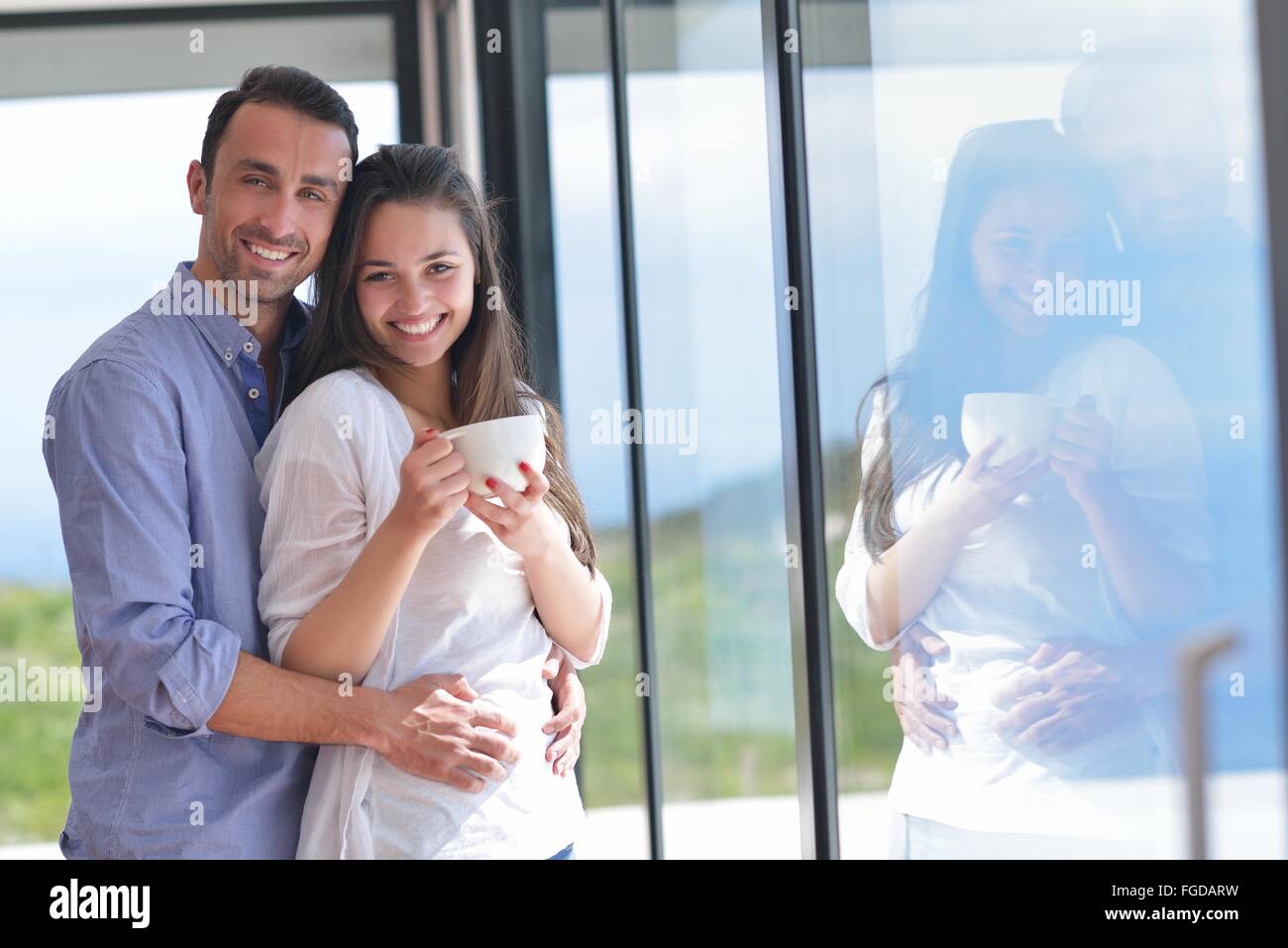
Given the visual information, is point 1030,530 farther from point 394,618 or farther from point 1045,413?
point 394,618

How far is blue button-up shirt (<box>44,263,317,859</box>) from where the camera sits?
3.06 feet

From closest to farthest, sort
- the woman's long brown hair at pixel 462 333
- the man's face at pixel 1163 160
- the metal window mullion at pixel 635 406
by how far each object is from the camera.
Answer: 1. the man's face at pixel 1163 160
2. the woman's long brown hair at pixel 462 333
3. the metal window mullion at pixel 635 406

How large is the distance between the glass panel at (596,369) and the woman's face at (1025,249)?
962 millimetres

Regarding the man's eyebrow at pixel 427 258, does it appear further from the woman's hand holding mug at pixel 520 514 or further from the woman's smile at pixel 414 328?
the woman's hand holding mug at pixel 520 514

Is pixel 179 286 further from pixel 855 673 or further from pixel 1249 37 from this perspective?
pixel 1249 37

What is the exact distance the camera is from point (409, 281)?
1070 millimetres

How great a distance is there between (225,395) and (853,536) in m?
0.63

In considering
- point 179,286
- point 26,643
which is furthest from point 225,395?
point 26,643

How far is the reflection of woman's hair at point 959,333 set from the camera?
3.21 feet

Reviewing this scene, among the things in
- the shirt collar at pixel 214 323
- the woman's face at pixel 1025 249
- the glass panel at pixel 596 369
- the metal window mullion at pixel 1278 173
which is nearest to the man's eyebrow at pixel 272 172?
the shirt collar at pixel 214 323

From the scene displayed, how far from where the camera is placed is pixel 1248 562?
0.84 meters

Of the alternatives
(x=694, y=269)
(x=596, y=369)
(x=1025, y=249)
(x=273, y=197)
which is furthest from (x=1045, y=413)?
(x=596, y=369)

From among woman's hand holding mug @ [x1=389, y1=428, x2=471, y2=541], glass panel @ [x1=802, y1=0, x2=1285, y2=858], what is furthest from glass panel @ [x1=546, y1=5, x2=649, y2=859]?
woman's hand holding mug @ [x1=389, y1=428, x2=471, y2=541]

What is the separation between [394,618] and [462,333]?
0.30 meters
